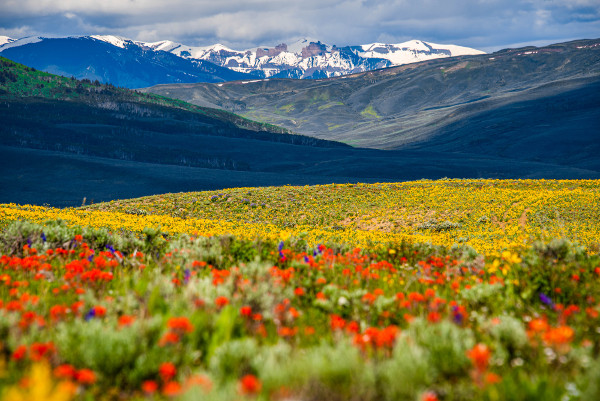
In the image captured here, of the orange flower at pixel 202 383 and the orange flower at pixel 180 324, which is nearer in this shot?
the orange flower at pixel 202 383

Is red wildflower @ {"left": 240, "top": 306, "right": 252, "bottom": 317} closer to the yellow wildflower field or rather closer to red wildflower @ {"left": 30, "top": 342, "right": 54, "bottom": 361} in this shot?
red wildflower @ {"left": 30, "top": 342, "right": 54, "bottom": 361}

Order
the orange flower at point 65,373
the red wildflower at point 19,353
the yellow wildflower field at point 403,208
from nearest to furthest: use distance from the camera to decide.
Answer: the orange flower at point 65,373
the red wildflower at point 19,353
the yellow wildflower field at point 403,208

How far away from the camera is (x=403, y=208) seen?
113 ft

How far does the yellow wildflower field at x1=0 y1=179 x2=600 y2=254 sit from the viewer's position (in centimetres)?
2694

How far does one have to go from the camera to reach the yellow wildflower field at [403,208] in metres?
26.9

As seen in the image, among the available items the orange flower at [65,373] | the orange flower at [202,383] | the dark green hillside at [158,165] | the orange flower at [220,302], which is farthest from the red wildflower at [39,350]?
the dark green hillside at [158,165]

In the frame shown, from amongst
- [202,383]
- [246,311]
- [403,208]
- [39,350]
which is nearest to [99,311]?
[39,350]

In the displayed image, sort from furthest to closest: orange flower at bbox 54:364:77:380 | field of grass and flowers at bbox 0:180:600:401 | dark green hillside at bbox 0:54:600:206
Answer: dark green hillside at bbox 0:54:600:206 < field of grass and flowers at bbox 0:180:600:401 < orange flower at bbox 54:364:77:380

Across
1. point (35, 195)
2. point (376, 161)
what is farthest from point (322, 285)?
point (376, 161)

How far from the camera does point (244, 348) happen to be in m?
3.13

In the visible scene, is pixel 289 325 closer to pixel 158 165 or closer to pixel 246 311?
pixel 246 311

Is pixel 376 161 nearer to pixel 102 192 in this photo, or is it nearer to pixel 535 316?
pixel 102 192

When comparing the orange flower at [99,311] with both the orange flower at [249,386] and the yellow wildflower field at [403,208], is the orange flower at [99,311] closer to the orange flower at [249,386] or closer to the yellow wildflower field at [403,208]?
the orange flower at [249,386]

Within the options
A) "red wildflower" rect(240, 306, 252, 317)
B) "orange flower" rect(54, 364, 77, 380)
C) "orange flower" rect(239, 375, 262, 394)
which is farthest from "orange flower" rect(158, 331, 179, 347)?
"red wildflower" rect(240, 306, 252, 317)
